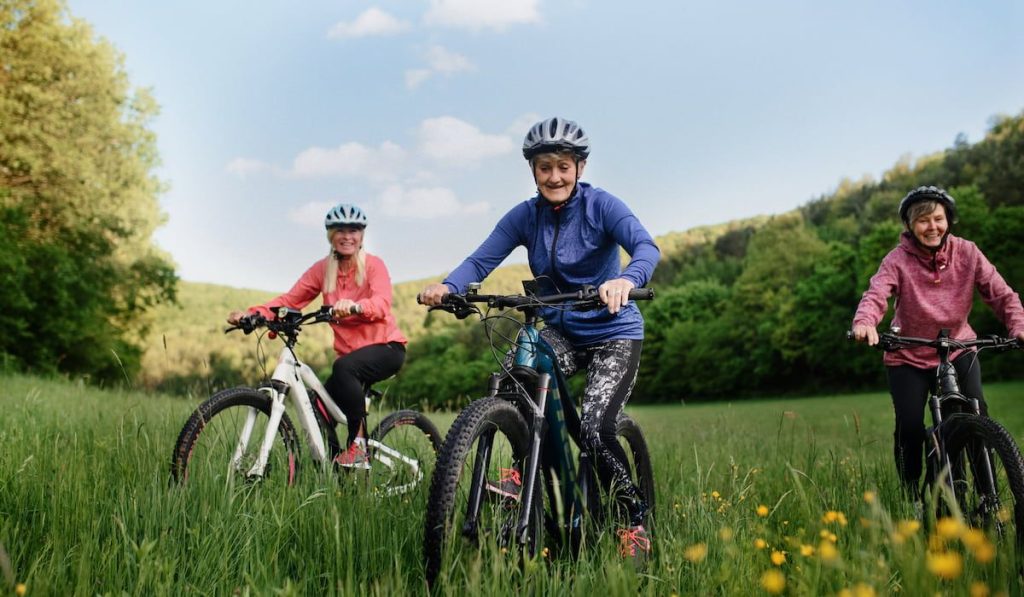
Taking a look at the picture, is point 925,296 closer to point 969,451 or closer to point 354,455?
point 969,451

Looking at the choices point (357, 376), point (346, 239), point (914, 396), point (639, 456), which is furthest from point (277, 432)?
point (914, 396)

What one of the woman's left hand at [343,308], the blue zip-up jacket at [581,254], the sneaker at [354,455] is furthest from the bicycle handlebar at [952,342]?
the sneaker at [354,455]

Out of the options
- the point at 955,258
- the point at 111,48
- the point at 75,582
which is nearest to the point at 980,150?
the point at 111,48

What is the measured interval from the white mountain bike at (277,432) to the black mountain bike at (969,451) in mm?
2688

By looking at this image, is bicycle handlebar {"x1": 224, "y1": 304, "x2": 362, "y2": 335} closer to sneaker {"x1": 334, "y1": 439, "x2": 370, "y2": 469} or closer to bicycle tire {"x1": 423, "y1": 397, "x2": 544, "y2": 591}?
sneaker {"x1": 334, "y1": 439, "x2": 370, "y2": 469}

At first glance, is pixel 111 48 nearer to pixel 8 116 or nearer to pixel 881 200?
pixel 8 116

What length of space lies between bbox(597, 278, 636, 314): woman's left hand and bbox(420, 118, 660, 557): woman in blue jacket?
1.32 ft

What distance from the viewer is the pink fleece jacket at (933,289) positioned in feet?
15.6

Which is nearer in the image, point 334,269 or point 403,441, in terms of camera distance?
point 403,441

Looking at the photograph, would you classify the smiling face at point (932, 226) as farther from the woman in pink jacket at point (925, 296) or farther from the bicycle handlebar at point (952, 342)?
the bicycle handlebar at point (952, 342)

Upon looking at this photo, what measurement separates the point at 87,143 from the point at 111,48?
376cm

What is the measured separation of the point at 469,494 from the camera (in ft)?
10.2

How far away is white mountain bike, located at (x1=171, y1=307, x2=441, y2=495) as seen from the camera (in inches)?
165

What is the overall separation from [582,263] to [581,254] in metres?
0.05
